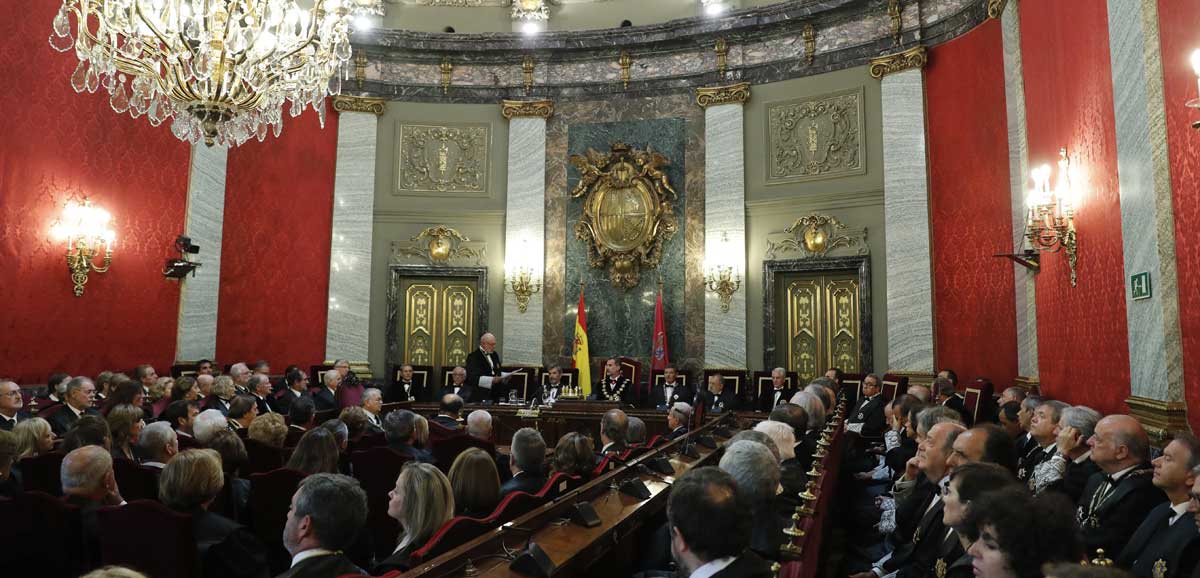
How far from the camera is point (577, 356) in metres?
11.9

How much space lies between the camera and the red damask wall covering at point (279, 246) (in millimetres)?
11375

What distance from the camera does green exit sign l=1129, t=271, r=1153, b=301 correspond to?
4.91 m

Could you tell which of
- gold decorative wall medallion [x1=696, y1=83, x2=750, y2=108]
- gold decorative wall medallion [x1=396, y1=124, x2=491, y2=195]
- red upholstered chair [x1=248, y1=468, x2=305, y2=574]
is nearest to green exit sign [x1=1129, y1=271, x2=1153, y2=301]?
red upholstered chair [x1=248, y1=468, x2=305, y2=574]

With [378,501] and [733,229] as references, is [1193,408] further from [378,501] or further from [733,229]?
[733,229]

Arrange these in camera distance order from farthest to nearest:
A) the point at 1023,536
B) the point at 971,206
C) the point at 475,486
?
the point at 971,206 < the point at 475,486 < the point at 1023,536

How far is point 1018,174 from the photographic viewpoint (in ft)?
29.5

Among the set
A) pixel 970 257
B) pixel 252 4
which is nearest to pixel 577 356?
pixel 970 257

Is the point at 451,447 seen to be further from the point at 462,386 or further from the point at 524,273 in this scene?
the point at 524,273

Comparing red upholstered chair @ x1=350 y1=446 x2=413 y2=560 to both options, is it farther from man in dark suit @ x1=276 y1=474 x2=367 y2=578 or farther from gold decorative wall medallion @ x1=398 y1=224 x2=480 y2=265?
gold decorative wall medallion @ x1=398 y1=224 x2=480 y2=265

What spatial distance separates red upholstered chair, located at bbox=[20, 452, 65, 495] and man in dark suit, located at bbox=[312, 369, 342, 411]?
474 cm

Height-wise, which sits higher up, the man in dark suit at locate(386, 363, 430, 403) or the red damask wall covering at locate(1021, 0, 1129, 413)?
the red damask wall covering at locate(1021, 0, 1129, 413)

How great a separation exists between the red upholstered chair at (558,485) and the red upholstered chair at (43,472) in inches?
97.5

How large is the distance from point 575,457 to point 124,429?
2.59m

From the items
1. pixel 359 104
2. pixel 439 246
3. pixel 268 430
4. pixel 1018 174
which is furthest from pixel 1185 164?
pixel 359 104
